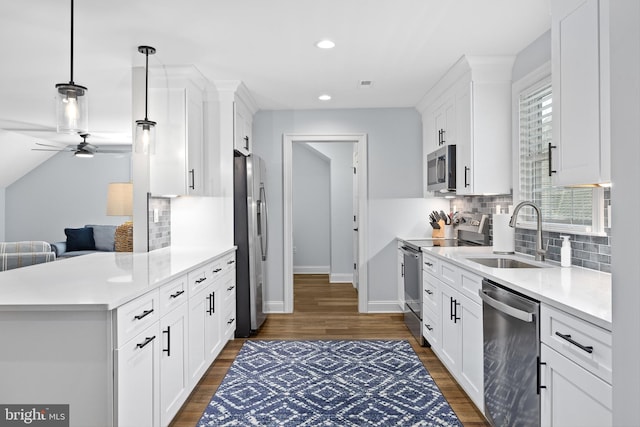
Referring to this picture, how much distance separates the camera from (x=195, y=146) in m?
3.64

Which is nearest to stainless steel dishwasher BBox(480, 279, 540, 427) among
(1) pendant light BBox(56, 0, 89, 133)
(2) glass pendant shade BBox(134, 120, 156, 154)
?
(1) pendant light BBox(56, 0, 89, 133)

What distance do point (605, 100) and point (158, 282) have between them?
2134mm

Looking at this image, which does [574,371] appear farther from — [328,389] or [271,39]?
[271,39]

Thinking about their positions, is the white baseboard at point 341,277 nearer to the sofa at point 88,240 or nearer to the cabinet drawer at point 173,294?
the sofa at point 88,240

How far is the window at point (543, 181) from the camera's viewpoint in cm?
246

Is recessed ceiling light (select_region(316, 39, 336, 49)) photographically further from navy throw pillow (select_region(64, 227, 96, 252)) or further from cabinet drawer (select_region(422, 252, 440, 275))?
navy throw pillow (select_region(64, 227, 96, 252))

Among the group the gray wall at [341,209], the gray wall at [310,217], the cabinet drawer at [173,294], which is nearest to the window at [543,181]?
the cabinet drawer at [173,294]

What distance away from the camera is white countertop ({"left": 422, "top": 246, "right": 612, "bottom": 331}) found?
4.86ft

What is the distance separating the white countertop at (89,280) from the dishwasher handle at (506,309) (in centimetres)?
167

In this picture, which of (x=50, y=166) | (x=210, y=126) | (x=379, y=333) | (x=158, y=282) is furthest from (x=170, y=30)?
(x=50, y=166)

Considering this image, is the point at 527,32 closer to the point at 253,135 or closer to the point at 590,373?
the point at 590,373

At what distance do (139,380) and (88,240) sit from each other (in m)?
6.24

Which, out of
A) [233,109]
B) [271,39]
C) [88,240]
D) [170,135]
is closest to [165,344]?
[170,135]

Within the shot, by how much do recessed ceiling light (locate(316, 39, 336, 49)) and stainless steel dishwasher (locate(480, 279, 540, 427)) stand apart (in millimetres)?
1917
